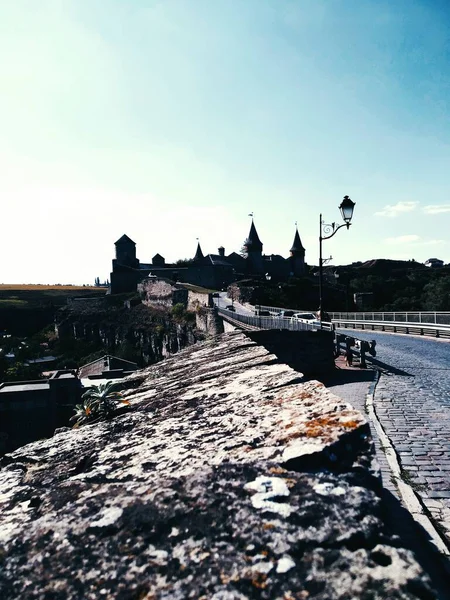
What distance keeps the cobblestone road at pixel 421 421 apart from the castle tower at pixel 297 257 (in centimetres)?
7554

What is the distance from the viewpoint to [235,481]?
1538 millimetres

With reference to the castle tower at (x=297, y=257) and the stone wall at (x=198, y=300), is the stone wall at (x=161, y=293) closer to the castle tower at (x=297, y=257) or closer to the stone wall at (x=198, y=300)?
the stone wall at (x=198, y=300)

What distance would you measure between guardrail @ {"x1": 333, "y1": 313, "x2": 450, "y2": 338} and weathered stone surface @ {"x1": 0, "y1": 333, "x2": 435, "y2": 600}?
727 inches

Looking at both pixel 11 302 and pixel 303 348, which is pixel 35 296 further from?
pixel 303 348

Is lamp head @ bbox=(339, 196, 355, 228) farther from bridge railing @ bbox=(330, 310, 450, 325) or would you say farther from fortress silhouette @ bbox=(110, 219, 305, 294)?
fortress silhouette @ bbox=(110, 219, 305, 294)

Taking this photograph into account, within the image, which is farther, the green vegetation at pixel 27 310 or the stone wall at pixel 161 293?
the green vegetation at pixel 27 310

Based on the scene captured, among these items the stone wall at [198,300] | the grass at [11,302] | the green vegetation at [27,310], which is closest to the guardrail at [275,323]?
the stone wall at [198,300]

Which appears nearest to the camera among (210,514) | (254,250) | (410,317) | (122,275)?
(210,514)

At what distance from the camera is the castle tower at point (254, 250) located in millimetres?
80250

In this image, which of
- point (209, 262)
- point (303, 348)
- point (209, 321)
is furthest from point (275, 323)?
point (209, 262)

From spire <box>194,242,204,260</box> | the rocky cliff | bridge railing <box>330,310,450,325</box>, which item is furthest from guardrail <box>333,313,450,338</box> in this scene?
spire <box>194,242,204,260</box>

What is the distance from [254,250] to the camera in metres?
80.9

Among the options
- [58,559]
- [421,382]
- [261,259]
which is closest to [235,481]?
[58,559]

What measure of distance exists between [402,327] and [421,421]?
709 inches
